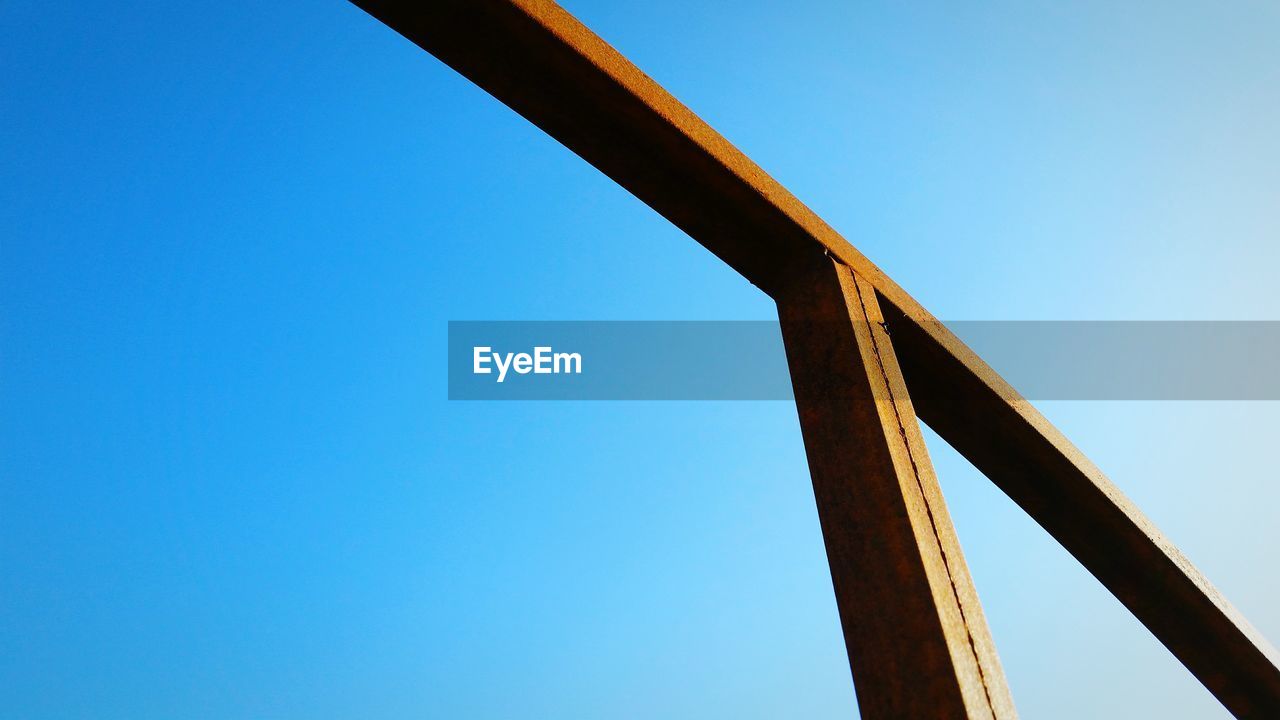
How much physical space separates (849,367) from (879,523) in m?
0.33

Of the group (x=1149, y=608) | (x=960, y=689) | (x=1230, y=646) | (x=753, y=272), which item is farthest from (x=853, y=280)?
(x=1230, y=646)

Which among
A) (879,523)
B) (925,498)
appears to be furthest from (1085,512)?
(879,523)

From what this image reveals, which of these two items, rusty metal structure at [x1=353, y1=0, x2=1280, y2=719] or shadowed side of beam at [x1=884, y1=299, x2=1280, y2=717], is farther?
shadowed side of beam at [x1=884, y1=299, x2=1280, y2=717]

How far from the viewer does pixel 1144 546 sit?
6.94 feet

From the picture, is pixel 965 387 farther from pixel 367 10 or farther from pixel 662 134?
pixel 367 10

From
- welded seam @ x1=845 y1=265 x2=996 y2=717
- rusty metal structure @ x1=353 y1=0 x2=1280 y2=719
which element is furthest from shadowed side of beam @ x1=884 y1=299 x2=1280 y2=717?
welded seam @ x1=845 y1=265 x2=996 y2=717

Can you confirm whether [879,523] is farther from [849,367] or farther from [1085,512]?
[1085,512]

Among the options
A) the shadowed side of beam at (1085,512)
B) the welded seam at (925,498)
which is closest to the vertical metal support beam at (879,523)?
the welded seam at (925,498)

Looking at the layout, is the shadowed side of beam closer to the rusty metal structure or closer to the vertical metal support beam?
the rusty metal structure

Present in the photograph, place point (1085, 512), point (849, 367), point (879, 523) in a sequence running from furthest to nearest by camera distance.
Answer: point (1085, 512)
point (849, 367)
point (879, 523)

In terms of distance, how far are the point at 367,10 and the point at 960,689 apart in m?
1.47

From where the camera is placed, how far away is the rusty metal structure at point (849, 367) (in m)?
1.13

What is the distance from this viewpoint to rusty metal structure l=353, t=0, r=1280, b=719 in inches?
44.4

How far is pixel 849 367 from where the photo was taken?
143cm
